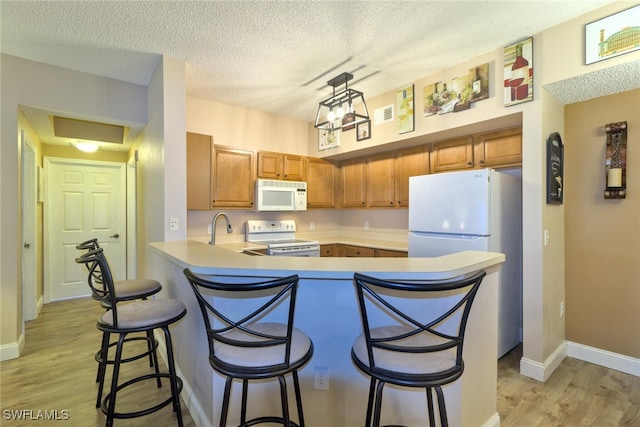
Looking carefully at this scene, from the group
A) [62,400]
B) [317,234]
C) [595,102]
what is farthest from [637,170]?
[62,400]

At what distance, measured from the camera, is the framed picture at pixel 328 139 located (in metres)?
4.17

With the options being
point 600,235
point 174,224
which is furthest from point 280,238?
point 600,235

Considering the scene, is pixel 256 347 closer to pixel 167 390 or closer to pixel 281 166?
pixel 167 390

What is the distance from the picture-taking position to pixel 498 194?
2.51 m

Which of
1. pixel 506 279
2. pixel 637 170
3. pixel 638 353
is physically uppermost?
pixel 637 170

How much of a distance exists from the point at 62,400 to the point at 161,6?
2.77 metres

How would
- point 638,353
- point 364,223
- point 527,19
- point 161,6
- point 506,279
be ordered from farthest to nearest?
point 364,223, point 506,279, point 638,353, point 527,19, point 161,6

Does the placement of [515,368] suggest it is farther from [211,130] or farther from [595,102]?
[211,130]

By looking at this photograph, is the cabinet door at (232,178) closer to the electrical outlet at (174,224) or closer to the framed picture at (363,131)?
the electrical outlet at (174,224)

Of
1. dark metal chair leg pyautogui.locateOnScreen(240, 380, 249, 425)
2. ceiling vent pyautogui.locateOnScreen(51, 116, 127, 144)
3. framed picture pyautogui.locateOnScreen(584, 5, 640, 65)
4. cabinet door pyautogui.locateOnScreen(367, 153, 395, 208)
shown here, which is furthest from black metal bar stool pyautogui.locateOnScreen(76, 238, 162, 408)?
framed picture pyautogui.locateOnScreen(584, 5, 640, 65)

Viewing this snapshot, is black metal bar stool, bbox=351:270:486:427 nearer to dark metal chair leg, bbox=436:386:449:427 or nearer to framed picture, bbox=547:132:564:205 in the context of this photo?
dark metal chair leg, bbox=436:386:449:427

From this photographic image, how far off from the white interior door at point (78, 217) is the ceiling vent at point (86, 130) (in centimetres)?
78

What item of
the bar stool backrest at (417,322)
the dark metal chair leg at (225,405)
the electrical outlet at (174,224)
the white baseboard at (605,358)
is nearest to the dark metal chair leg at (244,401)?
the dark metal chair leg at (225,405)

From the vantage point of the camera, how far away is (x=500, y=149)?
2840 millimetres
